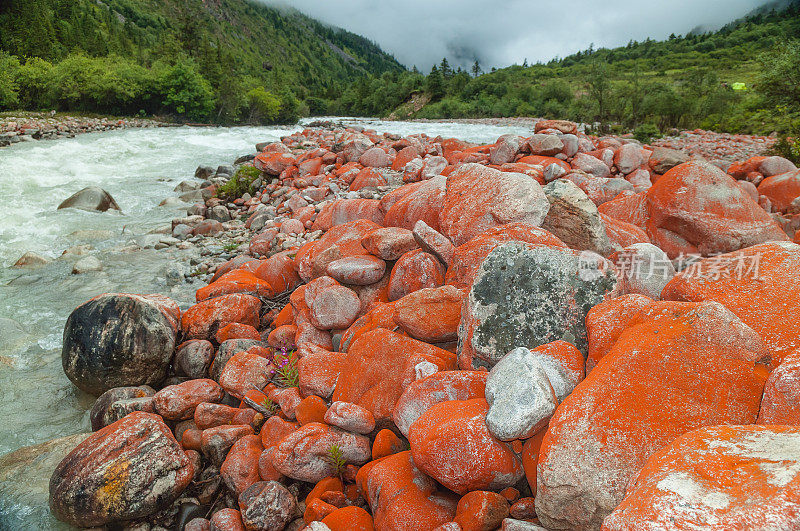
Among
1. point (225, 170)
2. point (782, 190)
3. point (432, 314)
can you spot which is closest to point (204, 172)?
point (225, 170)

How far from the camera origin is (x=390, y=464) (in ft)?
9.11

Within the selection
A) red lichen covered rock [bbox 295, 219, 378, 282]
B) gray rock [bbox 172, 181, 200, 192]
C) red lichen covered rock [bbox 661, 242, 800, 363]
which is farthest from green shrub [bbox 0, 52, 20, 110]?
red lichen covered rock [bbox 661, 242, 800, 363]

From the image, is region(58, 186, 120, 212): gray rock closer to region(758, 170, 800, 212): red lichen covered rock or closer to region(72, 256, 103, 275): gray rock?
region(72, 256, 103, 275): gray rock

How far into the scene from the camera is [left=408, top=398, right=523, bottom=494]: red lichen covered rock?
2363mm

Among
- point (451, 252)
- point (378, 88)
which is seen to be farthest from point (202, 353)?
point (378, 88)

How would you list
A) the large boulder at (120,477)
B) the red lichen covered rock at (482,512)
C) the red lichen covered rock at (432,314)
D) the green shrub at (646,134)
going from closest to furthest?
the red lichen covered rock at (482,512), the large boulder at (120,477), the red lichen covered rock at (432,314), the green shrub at (646,134)

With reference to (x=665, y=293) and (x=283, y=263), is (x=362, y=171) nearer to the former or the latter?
(x=283, y=263)

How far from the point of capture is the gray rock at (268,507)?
116 inches

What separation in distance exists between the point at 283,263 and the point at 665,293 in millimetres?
5146

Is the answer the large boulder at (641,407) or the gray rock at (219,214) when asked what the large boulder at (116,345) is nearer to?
the large boulder at (641,407)

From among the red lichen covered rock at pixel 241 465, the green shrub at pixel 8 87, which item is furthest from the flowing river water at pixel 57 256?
the green shrub at pixel 8 87

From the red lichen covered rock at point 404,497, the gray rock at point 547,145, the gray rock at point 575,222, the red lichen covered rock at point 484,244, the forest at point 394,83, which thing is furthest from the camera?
the forest at point 394,83

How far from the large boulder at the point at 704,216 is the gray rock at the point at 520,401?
3.74 m

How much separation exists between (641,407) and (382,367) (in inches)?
81.6
